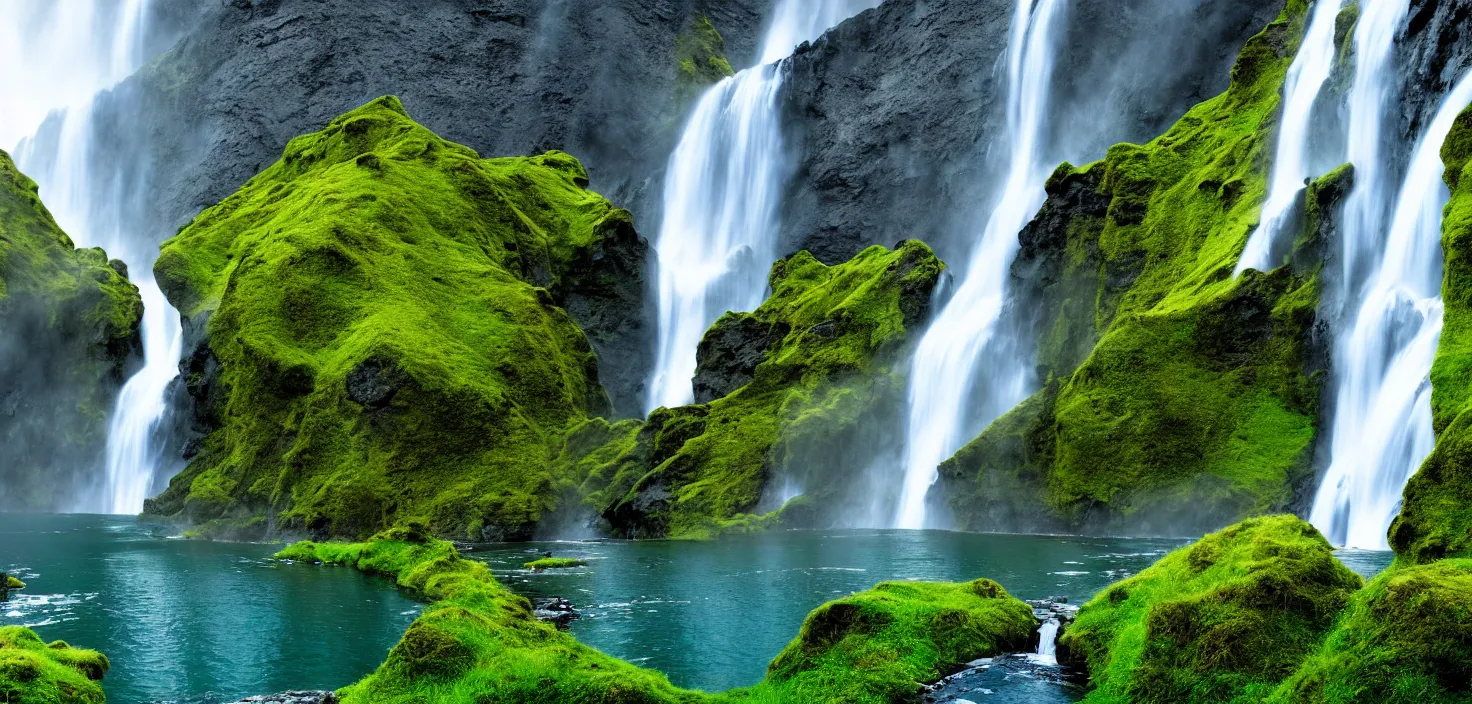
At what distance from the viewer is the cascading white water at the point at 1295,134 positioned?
171ft

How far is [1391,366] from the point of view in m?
42.0

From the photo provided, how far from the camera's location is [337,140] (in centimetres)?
9094

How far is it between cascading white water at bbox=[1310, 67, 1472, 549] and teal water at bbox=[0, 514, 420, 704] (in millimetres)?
28166

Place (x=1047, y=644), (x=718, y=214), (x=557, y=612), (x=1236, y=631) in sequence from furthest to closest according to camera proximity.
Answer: (x=718, y=214)
(x=557, y=612)
(x=1047, y=644)
(x=1236, y=631)

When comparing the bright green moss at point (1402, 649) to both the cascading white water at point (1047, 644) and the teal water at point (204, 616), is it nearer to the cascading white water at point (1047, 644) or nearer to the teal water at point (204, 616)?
the cascading white water at point (1047, 644)

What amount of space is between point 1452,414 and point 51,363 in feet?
274

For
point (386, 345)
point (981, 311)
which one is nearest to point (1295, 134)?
point (981, 311)

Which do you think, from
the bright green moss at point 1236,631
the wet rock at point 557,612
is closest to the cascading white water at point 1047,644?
the bright green moss at point 1236,631

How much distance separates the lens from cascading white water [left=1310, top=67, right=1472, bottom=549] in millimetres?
37500

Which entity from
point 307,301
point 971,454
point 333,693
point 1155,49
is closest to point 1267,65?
point 1155,49

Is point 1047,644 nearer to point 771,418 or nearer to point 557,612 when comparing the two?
point 557,612

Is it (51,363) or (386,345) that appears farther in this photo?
(51,363)

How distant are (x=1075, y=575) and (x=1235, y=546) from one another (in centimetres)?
1462

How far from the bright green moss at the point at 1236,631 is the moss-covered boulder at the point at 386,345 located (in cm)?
4256
